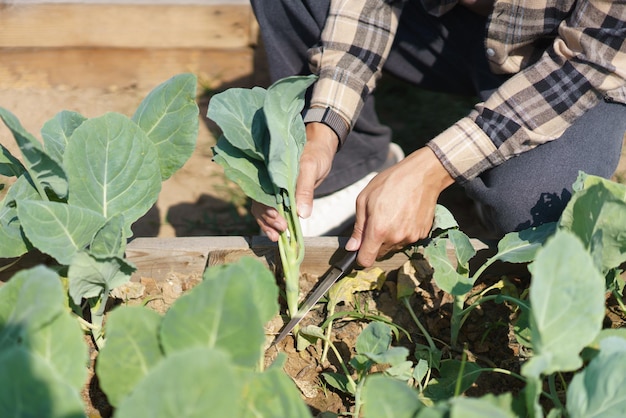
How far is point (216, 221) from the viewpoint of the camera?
6.98ft

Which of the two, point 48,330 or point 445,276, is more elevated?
point 48,330

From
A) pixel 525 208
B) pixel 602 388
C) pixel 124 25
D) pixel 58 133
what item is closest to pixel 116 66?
pixel 124 25

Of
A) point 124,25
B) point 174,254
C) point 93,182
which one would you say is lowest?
point 124,25

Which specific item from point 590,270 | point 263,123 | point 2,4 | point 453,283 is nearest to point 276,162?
point 263,123

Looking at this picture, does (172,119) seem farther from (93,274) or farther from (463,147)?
(463,147)

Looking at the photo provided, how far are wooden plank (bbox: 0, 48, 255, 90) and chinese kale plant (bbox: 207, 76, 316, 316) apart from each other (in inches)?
51.5

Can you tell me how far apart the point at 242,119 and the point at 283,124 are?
3.4 inches

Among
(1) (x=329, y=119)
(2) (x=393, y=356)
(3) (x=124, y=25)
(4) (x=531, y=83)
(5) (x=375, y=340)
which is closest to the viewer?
(2) (x=393, y=356)

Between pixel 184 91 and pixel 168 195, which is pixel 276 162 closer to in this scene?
pixel 184 91

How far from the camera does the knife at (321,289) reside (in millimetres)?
1260

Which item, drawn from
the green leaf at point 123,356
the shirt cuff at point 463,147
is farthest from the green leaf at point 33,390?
the shirt cuff at point 463,147

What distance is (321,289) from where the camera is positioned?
1.28 m

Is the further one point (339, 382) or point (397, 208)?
point (397, 208)

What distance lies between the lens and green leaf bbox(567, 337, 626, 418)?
809mm
